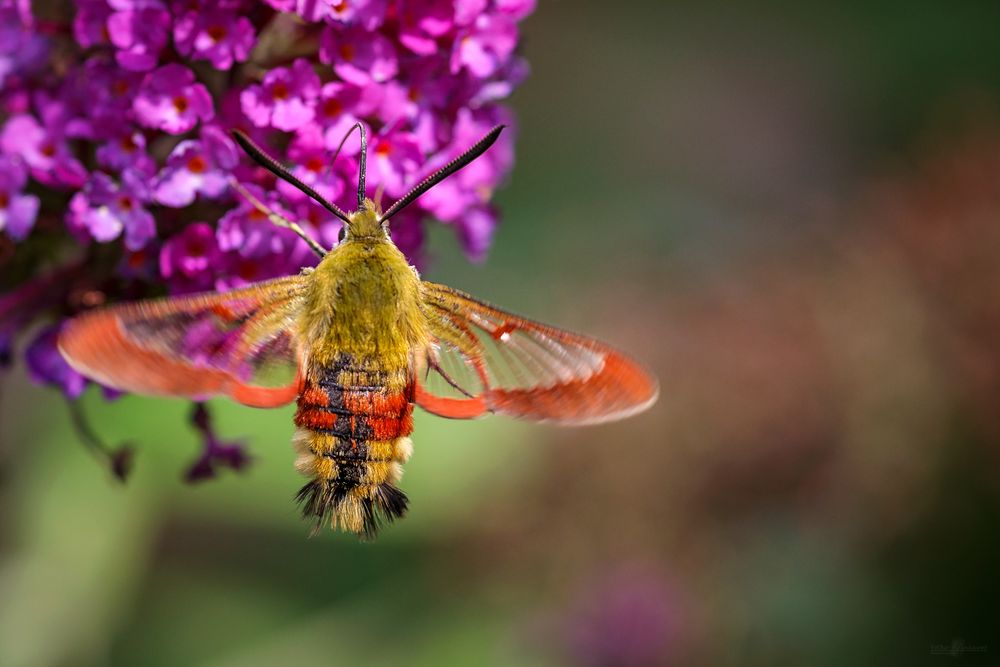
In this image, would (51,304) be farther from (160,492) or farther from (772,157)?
(772,157)

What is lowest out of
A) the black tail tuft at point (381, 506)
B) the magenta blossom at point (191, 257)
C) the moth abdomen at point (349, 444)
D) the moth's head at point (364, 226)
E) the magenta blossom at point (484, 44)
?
the black tail tuft at point (381, 506)

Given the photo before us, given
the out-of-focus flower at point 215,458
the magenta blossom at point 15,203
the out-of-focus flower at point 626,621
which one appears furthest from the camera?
the out-of-focus flower at point 626,621

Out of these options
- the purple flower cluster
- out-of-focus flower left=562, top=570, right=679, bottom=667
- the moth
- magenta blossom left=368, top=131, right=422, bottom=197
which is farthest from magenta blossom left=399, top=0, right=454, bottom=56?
out-of-focus flower left=562, top=570, right=679, bottom=667

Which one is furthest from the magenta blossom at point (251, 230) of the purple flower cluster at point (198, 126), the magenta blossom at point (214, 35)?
the magenta blossom at point (214, 35)

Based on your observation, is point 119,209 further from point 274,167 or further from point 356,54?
point 356,54

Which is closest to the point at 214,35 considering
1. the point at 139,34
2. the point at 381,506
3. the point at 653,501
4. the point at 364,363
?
the point at 139,34

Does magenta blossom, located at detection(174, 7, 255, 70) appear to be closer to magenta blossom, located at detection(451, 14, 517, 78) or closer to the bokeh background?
magenta blossom, located at detection(451, 14, 517, 78)

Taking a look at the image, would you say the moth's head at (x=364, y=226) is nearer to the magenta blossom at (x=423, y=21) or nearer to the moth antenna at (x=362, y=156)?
the moth antenna at (x=362, y=156)
